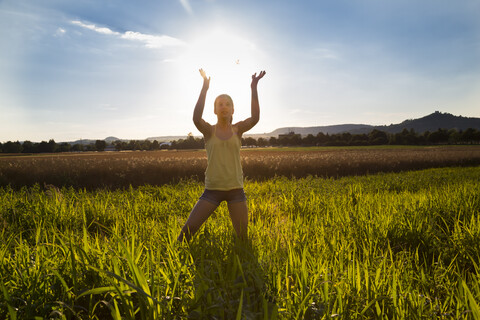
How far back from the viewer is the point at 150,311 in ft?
5.88

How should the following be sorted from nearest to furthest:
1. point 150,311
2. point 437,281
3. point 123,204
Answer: point 150,311 → point 437,281 → point 123,204

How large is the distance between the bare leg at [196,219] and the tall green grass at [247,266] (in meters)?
0.16

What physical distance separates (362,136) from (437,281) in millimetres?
106379

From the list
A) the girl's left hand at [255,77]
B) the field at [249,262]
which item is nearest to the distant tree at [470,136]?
the field at [249,262]

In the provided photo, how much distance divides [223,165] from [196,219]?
72 cm

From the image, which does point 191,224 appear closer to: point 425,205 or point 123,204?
point 123,204

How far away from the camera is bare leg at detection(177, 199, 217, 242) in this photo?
328cm

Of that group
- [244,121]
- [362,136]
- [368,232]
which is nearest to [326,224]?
[368,232]

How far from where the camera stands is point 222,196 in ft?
11.2

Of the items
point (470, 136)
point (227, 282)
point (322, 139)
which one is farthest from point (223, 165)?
point (470, 136)

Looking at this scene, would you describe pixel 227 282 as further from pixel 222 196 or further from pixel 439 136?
pixel 439 136

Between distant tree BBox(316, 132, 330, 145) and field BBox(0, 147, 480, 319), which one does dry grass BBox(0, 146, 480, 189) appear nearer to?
field BBox(0, 147, 480, 319)

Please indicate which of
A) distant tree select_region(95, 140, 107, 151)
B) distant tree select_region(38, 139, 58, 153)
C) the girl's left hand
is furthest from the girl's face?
distant tree select_region(95, 140, 107, 151)

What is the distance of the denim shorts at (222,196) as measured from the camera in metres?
3.37
